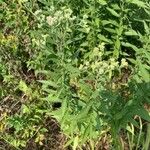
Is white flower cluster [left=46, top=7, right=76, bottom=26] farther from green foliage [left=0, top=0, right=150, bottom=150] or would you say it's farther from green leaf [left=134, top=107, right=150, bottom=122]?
green leaf [left=134, top=107, right=150, bottom=122]

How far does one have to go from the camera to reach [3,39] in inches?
170

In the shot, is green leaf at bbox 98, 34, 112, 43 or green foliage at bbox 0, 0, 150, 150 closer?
green foliage at bbox 0, 0, 150, 150

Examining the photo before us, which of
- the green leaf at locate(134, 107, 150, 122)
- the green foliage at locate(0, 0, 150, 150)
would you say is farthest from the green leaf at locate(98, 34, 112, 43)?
the green leaf at locate(134, 107, 150, 122)

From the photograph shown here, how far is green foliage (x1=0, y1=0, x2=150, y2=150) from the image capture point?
10.7 feet

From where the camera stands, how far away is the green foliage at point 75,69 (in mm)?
3256

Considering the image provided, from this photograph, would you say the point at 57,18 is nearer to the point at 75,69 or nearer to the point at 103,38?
the point at 75,69

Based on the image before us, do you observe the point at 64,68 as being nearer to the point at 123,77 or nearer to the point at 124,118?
the point at 124,118

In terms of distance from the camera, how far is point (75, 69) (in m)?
3.39

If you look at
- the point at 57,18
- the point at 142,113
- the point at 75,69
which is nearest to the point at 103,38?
the point at 75,69

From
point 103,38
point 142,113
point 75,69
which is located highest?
point 103,38

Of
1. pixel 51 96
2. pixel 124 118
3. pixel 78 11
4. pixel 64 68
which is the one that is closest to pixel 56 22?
pixel 64 68

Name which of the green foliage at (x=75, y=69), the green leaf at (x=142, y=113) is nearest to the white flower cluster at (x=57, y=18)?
the green foliage at (x=75, y=69)

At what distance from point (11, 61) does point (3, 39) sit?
0.75 feet

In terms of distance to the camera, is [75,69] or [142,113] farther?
[75,69]
